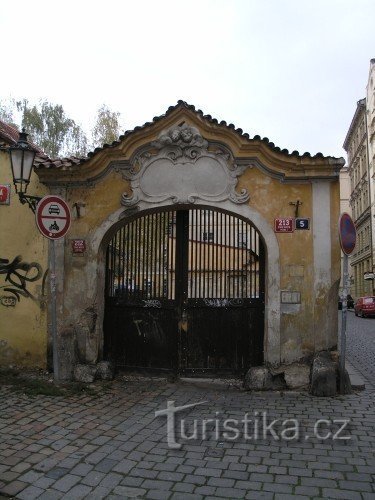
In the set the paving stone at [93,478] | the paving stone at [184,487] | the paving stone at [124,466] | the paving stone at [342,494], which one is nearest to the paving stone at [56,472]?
the paving stone at [93,478]

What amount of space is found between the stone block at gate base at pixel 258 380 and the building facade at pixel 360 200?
123 ft

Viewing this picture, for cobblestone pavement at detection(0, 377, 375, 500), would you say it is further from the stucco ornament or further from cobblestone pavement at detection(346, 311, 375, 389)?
the stucco ornament

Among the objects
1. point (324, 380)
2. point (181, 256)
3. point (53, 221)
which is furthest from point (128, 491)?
point (181, 256)

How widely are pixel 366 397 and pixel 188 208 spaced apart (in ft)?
13.5

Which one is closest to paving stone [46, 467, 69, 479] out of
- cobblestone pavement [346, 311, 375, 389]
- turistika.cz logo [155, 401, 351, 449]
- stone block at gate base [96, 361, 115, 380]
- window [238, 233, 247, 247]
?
turistika.cz logo [155, 401, 351, 449]

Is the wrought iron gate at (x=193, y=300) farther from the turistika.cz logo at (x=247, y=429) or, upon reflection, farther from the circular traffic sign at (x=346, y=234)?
the turistika.cz logo at (x=247, y=429)

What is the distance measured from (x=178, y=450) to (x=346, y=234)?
4.01 m

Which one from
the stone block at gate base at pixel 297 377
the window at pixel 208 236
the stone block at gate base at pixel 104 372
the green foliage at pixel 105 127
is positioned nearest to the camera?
the stone block at gate base at pixel 297 377

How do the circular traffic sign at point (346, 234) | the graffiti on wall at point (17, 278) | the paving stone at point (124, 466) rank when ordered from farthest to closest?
the graffiti on wall at point (17, 278), the circular traffic sign at point (346, 234), the paving stone at point (124, 466)

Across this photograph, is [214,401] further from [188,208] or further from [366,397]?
[188,208]

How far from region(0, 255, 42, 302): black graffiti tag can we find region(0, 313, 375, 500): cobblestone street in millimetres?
1904

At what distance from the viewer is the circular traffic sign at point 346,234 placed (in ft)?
22.9

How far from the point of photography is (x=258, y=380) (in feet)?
24.6

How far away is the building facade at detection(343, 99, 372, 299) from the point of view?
1752 inches
